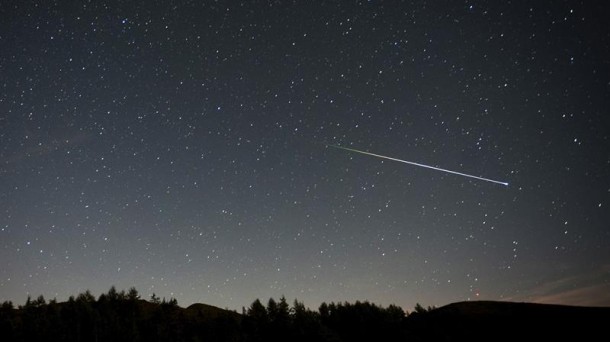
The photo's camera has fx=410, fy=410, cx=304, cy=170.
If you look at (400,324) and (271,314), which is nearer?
(400,324)

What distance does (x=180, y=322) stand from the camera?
45.6 m

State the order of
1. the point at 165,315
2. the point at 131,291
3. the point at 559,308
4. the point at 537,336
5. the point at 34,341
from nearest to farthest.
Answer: the point at 537,336 < the point at 34,341 < the point at 559,308 < the point at 165,315 < the point at 131,291

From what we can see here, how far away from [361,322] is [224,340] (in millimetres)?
14084

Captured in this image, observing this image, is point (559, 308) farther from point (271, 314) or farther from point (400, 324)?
point (271, 314)

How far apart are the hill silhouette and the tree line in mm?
98

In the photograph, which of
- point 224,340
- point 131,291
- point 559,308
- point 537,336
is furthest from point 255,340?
point 559,308

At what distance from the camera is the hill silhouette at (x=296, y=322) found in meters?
34.2

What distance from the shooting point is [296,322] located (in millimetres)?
43312

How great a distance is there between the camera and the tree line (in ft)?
123

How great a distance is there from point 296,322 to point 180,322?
13.2 m

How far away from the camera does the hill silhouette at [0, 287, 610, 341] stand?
34156 millimetres

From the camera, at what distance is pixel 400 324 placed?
4097 centimetres

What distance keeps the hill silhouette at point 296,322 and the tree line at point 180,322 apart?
0.10 m

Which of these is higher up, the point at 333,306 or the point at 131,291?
the point at 131,291
